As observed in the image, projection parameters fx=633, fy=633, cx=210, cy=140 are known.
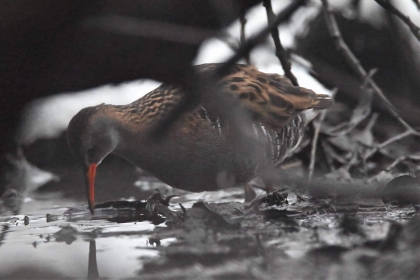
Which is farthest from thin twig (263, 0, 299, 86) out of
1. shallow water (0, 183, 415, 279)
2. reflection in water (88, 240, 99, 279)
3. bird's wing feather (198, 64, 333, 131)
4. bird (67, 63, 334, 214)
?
reflection in water (88, 240, 99, 279)

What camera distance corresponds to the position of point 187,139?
2.88 meters

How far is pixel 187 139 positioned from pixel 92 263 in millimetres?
1027

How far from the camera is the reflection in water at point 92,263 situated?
5.97 ft

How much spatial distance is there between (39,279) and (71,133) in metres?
1.19

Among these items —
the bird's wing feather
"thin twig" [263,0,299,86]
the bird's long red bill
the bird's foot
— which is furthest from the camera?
the bird's wing feather

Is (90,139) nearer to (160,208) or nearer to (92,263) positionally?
(160,208)

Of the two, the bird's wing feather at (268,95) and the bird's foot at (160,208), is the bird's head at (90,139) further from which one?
the bird's wing feather at (268,95)

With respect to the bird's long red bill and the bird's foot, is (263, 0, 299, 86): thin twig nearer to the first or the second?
the bird's foot

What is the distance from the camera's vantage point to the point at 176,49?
4391 millimetres

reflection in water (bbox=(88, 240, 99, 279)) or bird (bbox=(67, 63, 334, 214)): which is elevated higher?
bird (bbox=(67, 63, 334, 214))

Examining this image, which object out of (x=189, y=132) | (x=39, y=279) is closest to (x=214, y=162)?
(x=189, y=132)

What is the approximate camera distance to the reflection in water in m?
1.82

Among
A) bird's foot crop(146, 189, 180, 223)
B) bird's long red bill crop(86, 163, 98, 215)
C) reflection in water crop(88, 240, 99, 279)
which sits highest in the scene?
bird's long red bill crop(86, 163, 98, 215)

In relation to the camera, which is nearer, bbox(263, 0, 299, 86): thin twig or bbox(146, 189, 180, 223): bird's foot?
bbox(263, 0, 299, 86): thin twig
